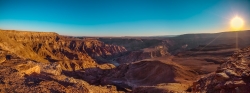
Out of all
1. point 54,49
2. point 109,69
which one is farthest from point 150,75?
point 54,49

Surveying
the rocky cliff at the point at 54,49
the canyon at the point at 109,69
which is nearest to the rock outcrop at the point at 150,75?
the canyon at the point at 109,69

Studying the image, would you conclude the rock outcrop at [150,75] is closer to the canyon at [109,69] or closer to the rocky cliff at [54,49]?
the canyon at [109,69]

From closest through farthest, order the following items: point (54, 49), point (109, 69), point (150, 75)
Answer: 1. point (150, 75)
2. point (109, 69)
3. point (54, 49)

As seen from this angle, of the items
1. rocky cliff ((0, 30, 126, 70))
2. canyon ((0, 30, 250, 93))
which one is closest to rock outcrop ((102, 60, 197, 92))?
canyon ((0, 30, 250, 93))

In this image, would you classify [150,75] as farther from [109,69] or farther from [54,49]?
[54,49]

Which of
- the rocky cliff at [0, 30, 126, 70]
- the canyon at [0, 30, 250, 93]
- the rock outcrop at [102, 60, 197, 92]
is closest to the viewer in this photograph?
the canyon at [0, 30, 250, 93]

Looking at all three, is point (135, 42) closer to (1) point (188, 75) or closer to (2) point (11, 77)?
(1) point (188, 75)

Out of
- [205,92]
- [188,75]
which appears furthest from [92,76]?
[205,92]

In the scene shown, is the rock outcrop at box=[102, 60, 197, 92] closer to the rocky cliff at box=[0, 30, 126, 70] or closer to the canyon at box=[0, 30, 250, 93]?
the canyon at box=[0, 30, 250, 93]
